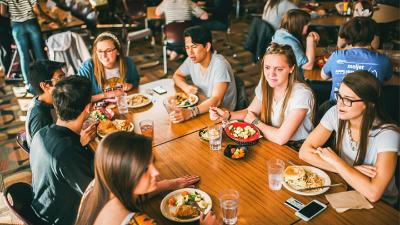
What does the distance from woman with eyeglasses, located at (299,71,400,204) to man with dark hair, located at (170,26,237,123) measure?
102 centimetres

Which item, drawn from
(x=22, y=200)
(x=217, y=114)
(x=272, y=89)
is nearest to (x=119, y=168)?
(x=22, y=200)

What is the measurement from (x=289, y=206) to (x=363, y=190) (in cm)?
39

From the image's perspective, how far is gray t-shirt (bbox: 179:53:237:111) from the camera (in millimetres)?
3014

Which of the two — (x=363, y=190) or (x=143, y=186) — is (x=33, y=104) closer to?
(x=143, y=186)

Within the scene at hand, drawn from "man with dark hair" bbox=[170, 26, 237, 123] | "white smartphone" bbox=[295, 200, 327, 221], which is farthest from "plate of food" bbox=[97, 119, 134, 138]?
"white smartphone" bbox=[295, 200, 327, 221]

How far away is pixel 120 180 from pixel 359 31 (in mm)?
2599

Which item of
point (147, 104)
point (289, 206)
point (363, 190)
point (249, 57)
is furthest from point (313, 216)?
point (249, 57)

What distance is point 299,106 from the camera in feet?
7.79

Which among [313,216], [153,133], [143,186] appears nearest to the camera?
[143,186]

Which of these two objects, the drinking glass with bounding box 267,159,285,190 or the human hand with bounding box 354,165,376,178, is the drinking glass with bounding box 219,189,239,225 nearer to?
the drinking glass with bounding box 267,159,285,190

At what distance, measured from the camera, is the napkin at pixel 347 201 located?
1.69 meters

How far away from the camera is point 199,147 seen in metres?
2.28

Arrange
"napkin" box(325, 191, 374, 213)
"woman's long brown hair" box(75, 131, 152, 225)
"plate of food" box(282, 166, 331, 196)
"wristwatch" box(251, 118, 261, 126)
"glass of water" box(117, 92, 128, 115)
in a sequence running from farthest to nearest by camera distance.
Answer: "glass of water" box(117, 92, 128, 115) < "wristwatch" box(251, 118, 261, 126) < "plate of food" box(282, 166, 331, 196) < "napkin" box(325, 191, 374, 213) < "woman's long brown hair" box(75, 131, 152, 225)

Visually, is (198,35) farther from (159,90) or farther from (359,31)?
(359,31)
